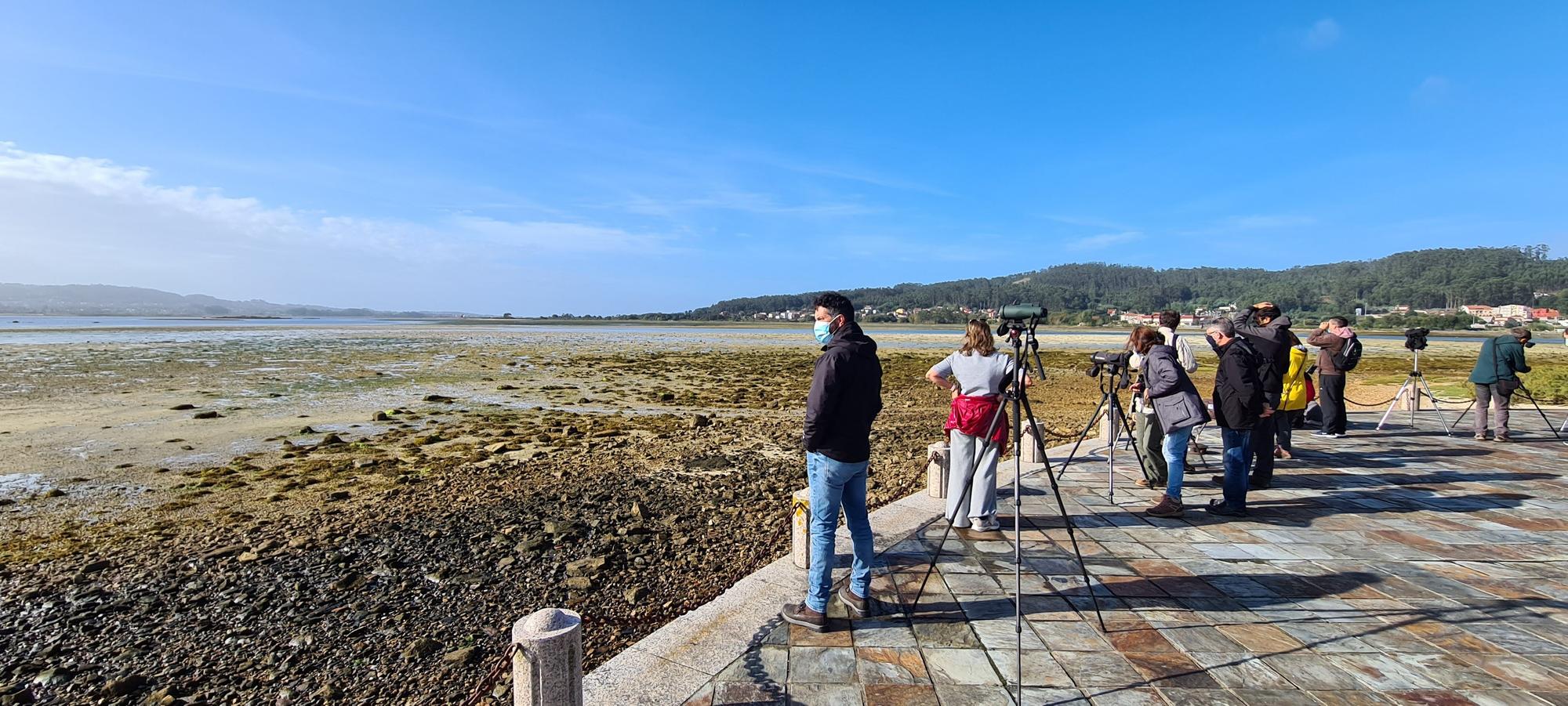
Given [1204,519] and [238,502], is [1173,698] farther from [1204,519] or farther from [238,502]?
[238,502]

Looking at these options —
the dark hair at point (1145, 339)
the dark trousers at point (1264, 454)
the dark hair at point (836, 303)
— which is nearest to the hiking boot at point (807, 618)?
the dark hair at point (836, 303)

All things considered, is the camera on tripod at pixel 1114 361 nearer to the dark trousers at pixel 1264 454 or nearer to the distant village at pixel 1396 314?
the dark trousers at pixel 1264 454

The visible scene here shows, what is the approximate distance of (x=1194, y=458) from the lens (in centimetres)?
836

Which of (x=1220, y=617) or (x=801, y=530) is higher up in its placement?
(x=801, y=530)

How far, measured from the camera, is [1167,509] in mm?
5738

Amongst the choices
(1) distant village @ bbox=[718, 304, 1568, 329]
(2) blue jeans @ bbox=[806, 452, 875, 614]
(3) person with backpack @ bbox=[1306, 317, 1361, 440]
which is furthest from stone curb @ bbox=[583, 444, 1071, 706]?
(1) distant village @ bbox=[718, 304, 1568, 329]

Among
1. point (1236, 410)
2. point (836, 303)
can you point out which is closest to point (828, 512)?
point (836, 303)

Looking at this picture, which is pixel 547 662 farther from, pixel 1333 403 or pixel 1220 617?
pixel 1333 403

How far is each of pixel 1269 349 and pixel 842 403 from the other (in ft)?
16.6

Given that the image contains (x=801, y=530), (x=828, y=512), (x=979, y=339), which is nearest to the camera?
(x=828, y=512)

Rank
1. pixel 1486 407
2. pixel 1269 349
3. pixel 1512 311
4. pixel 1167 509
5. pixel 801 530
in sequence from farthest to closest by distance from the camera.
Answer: pixel 1512 311 → pixel 1486 407 → pixel 1269 349 → pixel 1167 509 → pixel 801 530

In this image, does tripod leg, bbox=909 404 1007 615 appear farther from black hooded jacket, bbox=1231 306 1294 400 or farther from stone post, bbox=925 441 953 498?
black hooded jacket, bbox=1231 306 1294 400

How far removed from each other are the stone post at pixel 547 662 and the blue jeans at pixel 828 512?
1.42m

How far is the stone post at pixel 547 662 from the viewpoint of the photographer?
2.52m
